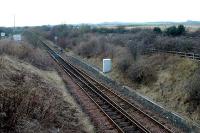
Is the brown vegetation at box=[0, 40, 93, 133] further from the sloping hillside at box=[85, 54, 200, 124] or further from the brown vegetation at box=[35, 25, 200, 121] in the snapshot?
the brown vegetation at box=[35, 25, 200, 121]

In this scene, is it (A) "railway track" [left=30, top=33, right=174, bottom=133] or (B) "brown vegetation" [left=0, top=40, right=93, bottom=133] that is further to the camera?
(A) "railway track" [left=30, top=33, right=174, bottom=133]

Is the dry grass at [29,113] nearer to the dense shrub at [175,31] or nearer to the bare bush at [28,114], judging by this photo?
the bare bush at [28,114]

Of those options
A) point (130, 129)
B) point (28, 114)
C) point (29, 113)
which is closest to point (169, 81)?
point (130, 129)

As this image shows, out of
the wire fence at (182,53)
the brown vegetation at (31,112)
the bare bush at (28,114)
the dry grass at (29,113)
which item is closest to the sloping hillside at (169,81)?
the wire fence at (182,53)

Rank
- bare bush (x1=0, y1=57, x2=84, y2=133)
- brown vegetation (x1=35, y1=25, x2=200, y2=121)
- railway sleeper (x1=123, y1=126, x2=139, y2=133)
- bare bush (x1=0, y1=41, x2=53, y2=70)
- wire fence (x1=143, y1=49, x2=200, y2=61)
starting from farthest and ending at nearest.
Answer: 1. bare bush (x1=0, y1=41, x2=53, y2=70)
2. wire fence (x1=143, y1=49, x2=200, y2=61)
3. brown vegetation (x1=35, y1=25, x2=200, y2=121)
4. railway sleeper (x1=123, y1=126, x2=139, y2=133)
5. bare bush (x1=0, y1=57, x2=84, y2=133)

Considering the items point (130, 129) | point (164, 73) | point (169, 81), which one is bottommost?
point (130, 129)

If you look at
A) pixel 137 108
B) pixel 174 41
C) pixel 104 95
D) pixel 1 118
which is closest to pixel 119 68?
pixel 174 41

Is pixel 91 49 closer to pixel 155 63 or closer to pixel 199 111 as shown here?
pixel 155 63

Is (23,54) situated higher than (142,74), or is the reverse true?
(23,54)

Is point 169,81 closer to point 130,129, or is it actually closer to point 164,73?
point 164,73

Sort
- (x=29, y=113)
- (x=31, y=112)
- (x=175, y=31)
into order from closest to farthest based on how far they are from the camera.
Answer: (x=29, y=113) < (x=31, y=112) < (x=175, y=31)

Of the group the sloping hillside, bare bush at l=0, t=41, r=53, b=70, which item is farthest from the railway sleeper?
bare bush at l=0, t=41, r=53, b=70

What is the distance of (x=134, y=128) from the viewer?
15664 mm

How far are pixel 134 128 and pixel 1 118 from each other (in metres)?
6.90
